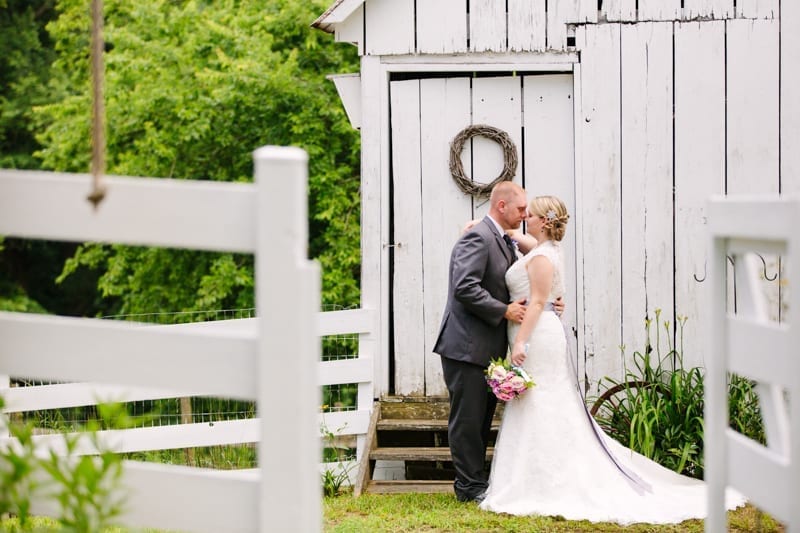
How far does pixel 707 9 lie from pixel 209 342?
20.0 feet

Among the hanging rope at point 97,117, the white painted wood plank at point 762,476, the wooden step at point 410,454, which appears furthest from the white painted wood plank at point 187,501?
the wooden step at point 410,454

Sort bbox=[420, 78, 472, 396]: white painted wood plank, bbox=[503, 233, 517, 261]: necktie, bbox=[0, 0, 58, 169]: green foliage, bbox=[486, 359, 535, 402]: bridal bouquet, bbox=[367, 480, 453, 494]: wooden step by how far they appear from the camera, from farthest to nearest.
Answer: bbox=[0, 0, 58, 169]: green foliage, bbox=[420, 78, 472, 396]: white painted wood plank, bbox=[367, 480, 453, 494]: wooden step, bbox=[503, 233, 517, 261]: necktie, bbox=[486, 359, 535, 402]: bridal bouquet

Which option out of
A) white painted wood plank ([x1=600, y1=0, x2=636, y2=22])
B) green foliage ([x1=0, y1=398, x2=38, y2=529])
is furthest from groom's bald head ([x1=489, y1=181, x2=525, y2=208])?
→ green foliage ([x1=0, y1=398, x2=38, y2=529])

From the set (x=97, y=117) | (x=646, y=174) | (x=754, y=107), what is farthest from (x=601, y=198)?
(x=97, y=117)

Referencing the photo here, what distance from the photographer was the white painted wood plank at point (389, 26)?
23.5 feet

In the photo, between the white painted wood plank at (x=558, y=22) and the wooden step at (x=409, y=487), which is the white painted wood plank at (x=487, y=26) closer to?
the white painted wood plank at (x=558, y=22)

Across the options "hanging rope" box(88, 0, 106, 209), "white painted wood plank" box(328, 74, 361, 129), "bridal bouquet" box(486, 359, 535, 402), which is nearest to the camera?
"hanging rope" box(88, 0, 106, 209)

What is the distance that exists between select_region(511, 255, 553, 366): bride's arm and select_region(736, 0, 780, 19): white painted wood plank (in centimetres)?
267

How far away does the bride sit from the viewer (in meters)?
5.73

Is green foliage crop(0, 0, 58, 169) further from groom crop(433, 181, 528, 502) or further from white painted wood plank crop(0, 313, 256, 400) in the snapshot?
white painted wood plank crop(0, 313, 256, 400)

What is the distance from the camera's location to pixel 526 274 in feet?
19.8

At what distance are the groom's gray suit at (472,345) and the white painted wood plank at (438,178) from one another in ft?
3.55

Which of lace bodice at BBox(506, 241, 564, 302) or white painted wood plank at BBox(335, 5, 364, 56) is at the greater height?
white painted wood plank at BBox(335, 5, 364, 56)

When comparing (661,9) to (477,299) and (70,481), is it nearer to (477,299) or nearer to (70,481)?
(477,299)
